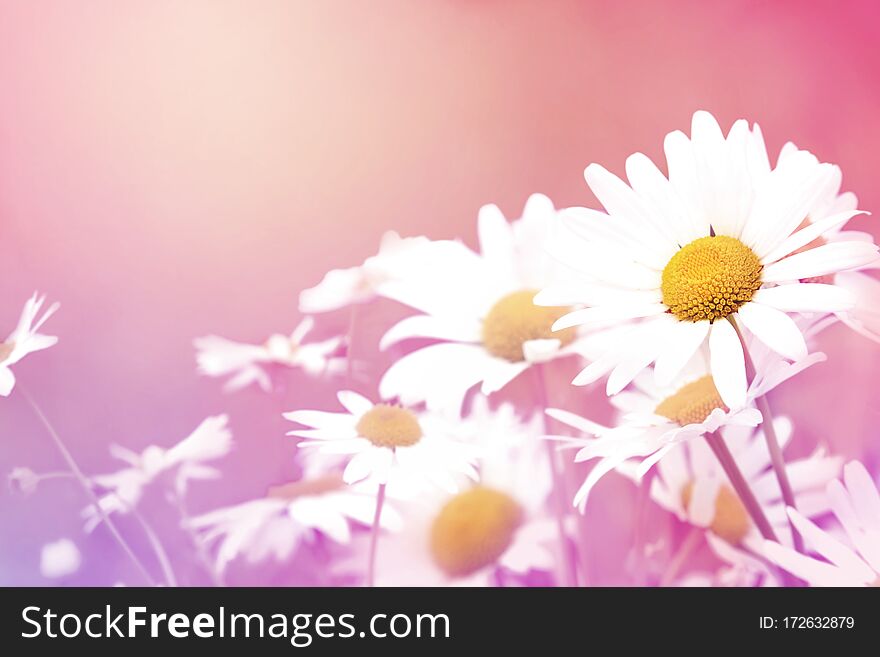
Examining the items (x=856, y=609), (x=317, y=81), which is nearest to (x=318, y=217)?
(x=317, y=81)

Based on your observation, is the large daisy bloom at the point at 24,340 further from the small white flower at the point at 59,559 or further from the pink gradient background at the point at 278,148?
the small white flower at the point at 59,559

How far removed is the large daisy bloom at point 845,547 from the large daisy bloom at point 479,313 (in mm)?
283

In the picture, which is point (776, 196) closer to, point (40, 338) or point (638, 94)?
point (638, 94)

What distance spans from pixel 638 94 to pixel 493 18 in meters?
0.18

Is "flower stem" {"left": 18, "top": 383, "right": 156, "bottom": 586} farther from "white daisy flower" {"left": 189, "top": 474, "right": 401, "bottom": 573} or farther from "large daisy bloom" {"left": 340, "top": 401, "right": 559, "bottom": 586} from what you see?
"large daisy bloom" {"left": 340, "top": 401, "right": 559, "bottom": 586}

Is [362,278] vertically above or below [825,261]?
above

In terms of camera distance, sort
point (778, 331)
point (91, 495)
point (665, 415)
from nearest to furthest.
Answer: point (778, 331)
point (665, 415)
point (91, 495)

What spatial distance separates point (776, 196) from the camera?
0.73 metres

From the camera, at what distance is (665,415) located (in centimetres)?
79

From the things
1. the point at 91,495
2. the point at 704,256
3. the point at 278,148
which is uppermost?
the point at 278,148

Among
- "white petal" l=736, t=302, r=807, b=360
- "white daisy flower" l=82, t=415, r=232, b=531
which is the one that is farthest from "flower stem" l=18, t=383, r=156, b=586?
"white petal" l=736, t=302, r=807, b=360

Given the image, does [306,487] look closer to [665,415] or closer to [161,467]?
[161,467]

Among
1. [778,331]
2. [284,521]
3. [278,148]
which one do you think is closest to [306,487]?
[284,521]

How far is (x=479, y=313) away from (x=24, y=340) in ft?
1.60
